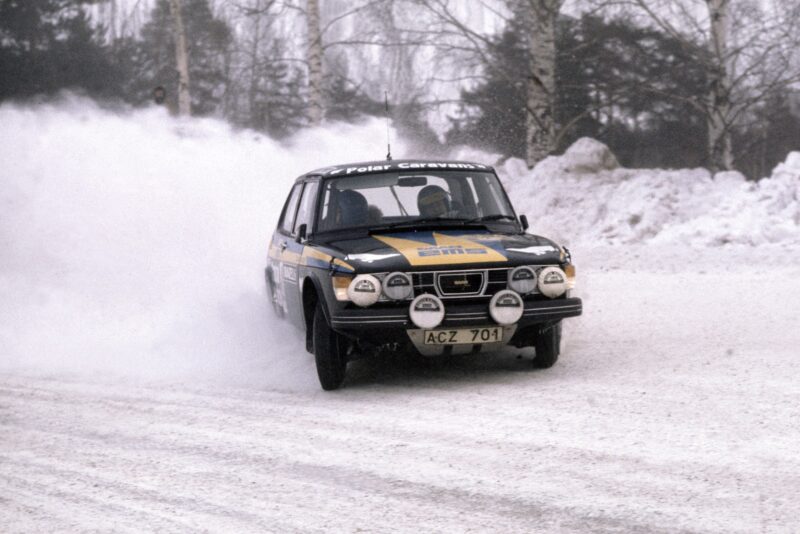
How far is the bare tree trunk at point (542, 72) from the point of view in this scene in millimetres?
19094

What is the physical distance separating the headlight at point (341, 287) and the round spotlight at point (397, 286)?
9.2 inches

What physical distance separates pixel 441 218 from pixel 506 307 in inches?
49.7

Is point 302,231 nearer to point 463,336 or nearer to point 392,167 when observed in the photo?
point 392,167

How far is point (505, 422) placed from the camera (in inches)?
222

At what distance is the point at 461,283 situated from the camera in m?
6.66

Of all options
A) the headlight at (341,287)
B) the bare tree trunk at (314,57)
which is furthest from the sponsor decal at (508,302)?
the bare tree trunk at (314,57)

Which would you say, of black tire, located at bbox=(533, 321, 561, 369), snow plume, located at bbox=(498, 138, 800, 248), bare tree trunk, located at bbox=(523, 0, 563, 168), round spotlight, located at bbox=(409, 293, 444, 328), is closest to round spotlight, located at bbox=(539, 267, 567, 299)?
black tire, located at bbox=(533, 321, 561, 369)

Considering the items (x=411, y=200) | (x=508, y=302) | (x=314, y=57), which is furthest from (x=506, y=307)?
(x=314, y=57)

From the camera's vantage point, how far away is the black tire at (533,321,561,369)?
7.19m

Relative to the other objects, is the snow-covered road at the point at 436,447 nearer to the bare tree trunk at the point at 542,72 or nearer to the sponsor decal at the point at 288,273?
the sponsor decal at the point at 288,273

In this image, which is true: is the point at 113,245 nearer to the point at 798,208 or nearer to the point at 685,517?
the point at 798,208

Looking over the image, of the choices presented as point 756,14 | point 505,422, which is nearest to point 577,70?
point 756,14

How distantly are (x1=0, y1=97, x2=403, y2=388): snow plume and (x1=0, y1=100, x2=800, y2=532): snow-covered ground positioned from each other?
0.14 feet

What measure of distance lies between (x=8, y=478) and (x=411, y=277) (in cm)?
275
